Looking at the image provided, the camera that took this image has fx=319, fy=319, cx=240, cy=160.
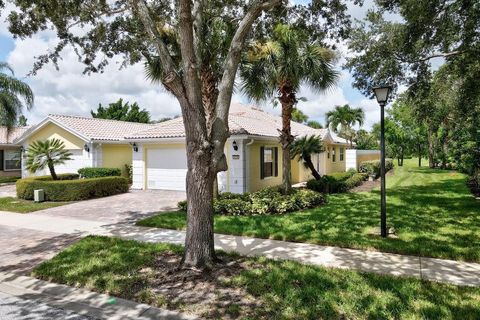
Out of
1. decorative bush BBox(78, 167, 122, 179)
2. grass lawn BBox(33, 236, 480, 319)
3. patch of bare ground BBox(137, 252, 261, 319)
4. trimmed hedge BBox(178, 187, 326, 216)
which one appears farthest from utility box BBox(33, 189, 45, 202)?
patch of bare ground BBox(137, 252, 261, 319)

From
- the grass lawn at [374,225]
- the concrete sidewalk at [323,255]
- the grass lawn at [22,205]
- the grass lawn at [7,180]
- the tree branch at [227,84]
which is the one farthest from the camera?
the grass lawn at [7,180]

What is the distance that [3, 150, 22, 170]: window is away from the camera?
86.5ft

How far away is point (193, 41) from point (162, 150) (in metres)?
12.1

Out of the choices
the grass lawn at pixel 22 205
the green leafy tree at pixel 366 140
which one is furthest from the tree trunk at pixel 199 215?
the green leafy tree at pixel 366 140

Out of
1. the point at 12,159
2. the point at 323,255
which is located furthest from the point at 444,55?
the point at 12,159

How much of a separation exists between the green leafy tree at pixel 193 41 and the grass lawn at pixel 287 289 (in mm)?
914

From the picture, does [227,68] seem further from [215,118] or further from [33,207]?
[33,207]

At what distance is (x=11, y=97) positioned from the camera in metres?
20.3

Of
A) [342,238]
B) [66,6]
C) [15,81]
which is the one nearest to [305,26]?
[342,238]

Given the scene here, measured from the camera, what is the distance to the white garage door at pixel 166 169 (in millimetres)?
16812

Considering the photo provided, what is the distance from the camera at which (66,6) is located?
28.1 ft

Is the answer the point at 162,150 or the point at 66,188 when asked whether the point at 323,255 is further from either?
the point at 162,150

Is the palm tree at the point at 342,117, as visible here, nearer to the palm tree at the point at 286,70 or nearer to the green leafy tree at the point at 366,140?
the green leafy tree at the point at 366,140

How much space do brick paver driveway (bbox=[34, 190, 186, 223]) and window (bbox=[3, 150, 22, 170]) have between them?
653 inches
